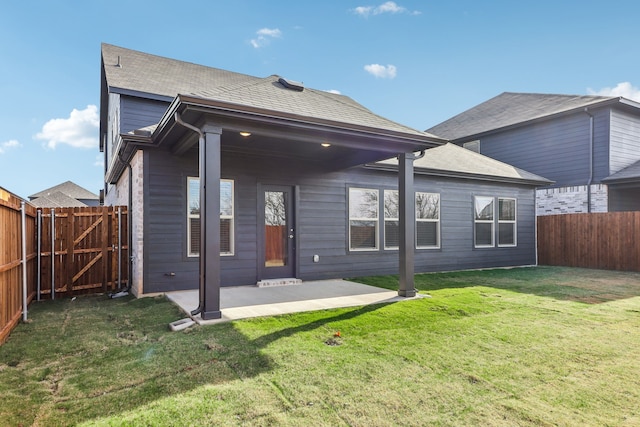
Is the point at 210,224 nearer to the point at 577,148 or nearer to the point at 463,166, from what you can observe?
the point at 463,166

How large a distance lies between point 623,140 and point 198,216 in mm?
13744

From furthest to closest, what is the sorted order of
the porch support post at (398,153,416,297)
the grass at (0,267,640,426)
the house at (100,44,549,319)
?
the porch support post at (398,153,416,297), the house at (100,44,549,319), the grass at (0,267,640,426)

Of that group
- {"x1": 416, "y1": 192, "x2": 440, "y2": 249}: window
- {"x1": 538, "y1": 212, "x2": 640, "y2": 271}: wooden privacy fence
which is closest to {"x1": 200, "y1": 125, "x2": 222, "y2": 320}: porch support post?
{"x1": 416, "y1": 192, "x2": 440, "y2": 249}: window

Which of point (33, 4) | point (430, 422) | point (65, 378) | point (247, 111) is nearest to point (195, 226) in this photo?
point (247, 111)

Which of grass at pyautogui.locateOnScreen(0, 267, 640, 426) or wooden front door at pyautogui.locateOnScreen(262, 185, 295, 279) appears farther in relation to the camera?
wooden front door at pyautogui.locateOnScreen(262, 185, 295, 279)

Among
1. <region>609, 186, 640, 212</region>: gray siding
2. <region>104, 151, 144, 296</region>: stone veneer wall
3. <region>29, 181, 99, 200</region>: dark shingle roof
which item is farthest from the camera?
<region>29, 181, 99, 200</region>: dark shingle roof

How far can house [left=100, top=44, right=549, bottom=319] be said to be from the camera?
15.9ft

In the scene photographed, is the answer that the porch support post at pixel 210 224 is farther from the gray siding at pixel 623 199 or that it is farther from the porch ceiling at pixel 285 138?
the gray siding at pixel 623 199

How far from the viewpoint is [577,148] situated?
495 inches

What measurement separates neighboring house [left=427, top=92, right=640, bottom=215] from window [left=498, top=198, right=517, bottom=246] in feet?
11.2

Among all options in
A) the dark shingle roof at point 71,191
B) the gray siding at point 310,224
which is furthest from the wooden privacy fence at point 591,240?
the dark shingle roof at point 71,191

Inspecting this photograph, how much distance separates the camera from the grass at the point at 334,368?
2.39m

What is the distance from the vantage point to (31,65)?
51.2ft

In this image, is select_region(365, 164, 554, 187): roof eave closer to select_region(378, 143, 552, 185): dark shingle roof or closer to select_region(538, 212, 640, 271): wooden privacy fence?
select_region(378, 143, 552, 185): dark shingle roof
